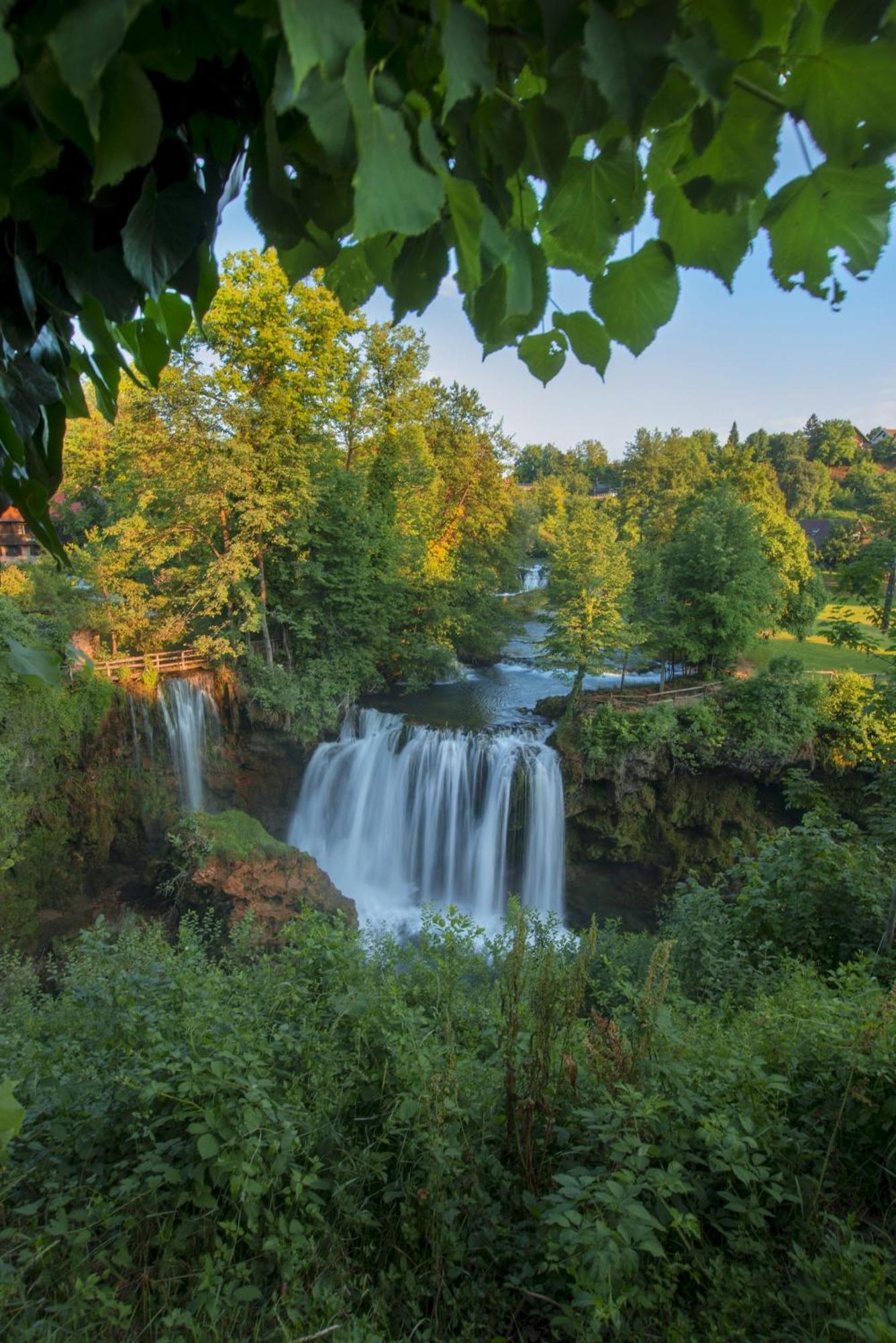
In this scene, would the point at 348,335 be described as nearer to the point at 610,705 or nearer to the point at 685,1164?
the point at 610,705

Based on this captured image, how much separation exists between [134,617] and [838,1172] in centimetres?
1448

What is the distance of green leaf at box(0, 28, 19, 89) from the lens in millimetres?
337

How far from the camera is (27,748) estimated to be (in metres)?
12.3

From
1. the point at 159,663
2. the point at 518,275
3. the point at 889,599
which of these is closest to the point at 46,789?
the point at 159,663

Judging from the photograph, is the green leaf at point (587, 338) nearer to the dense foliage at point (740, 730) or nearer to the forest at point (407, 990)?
the forest at point (407, 990)

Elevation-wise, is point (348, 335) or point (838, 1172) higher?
point (348, 335)

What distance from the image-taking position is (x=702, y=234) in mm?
689

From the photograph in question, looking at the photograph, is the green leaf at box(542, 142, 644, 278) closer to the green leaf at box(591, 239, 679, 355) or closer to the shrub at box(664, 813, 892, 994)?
the green leaf at box(591, 239, 679, 355)

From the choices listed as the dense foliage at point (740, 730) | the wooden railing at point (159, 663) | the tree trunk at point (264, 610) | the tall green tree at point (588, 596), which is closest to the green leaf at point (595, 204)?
the dense foliage at point (740, 730)

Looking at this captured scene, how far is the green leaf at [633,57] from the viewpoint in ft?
1.66

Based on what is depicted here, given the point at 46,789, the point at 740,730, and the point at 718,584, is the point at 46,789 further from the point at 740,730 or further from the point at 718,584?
the point at 718,584

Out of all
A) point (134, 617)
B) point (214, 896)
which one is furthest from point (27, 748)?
point (214, 896)

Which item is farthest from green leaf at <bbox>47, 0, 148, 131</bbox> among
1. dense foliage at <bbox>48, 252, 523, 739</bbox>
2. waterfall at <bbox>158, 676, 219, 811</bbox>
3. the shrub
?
waterfall at <bbox>158, 676, 219, 811</bbox>

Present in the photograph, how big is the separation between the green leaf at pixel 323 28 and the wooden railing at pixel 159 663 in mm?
14450
